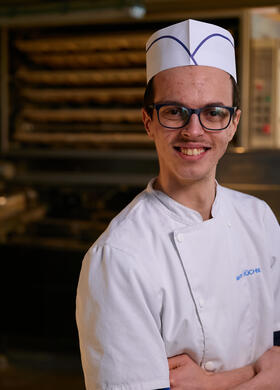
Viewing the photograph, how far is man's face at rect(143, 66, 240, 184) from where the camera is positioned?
1.02 m

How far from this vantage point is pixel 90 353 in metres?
1.03

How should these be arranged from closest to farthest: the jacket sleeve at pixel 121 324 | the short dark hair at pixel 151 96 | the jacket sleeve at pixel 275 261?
the jacket sleeve at pixel 121 324, the short dark hair at pixel 151 96, the jacket sleeve at pixel 275 261

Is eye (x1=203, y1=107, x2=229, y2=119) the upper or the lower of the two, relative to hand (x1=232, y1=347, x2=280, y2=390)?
upper

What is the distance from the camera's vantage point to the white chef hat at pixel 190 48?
1.05m

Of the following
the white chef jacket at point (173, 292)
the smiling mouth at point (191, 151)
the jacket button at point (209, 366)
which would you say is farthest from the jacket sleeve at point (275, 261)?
the smiling mouth at point (191, 151)

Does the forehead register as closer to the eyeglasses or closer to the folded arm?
the eyeglasses

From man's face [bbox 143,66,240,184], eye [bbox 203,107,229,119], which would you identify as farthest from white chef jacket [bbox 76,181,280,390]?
eye [bbox 203,107,229,119]

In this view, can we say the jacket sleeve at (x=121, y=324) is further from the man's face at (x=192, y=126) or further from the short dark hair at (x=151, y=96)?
the short dark hair at (x=151, y=96)

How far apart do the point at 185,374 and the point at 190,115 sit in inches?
22.1

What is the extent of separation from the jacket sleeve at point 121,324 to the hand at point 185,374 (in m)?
0.03

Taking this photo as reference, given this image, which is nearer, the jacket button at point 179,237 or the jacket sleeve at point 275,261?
the jacket button at point 179,237

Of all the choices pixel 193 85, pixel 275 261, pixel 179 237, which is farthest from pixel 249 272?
pixel 193 85

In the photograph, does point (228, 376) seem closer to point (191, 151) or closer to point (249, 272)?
point (249, 272)

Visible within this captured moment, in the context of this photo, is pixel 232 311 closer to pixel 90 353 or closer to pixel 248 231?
pixel 248 231
